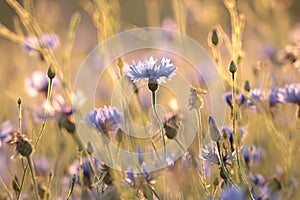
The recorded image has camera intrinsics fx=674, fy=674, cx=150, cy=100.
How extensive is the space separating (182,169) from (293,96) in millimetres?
259

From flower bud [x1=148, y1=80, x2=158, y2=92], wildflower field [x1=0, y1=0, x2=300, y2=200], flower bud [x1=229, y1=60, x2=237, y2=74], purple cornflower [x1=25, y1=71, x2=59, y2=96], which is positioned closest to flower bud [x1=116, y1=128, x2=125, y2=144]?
wildflower field [x1=0, y1=0, x2=300, y2=200]

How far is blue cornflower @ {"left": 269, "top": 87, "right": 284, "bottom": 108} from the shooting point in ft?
3.93

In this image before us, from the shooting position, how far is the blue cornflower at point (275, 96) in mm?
1198

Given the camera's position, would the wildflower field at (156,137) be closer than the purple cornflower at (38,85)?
Yes

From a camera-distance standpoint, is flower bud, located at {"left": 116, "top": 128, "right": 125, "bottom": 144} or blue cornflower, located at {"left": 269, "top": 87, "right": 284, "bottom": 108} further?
blue cornflower, located at {"left": 269, "top": 87, "right": 284, "bottom": 108}

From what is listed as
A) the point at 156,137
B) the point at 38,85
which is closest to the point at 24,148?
the point at 156,137

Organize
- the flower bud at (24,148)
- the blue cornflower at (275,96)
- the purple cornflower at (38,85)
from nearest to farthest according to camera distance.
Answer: the flower bud at (24,148) < the blue cornflower at (275,96) < the purple cornflower at (38,85)

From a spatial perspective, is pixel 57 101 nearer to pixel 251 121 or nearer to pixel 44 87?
pixel 44 87

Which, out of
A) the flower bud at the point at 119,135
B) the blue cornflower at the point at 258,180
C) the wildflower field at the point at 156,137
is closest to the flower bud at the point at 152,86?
the wildflower field at the point at 156,137

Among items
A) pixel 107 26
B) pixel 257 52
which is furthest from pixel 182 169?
pixel 257 52

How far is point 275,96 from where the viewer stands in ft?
4.01

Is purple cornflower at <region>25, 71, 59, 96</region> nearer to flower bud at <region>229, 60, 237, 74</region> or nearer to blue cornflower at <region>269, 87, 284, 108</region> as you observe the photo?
blue cornflower at <region>269, 87, 284, 108</region>

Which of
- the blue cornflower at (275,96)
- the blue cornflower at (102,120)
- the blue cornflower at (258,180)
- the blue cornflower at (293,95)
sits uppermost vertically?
the blue cornflower at (275,96)

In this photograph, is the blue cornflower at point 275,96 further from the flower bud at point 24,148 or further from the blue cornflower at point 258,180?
the flower bud at point 24,148
